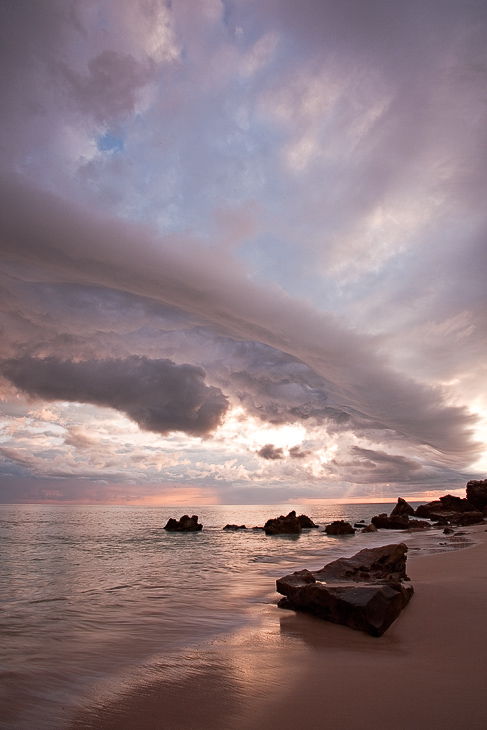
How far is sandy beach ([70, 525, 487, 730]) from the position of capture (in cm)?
418

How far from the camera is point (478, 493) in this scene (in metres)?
79.1

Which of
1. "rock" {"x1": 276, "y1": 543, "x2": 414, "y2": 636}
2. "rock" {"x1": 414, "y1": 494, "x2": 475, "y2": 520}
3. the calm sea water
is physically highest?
"rock" {"x1": 276, "y1": 543, "x2": 414, "y2": 636}

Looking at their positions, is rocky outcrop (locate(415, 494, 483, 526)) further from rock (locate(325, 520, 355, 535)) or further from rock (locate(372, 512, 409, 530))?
rock (locate(325, 520, 355, 535))

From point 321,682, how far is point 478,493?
9106cm

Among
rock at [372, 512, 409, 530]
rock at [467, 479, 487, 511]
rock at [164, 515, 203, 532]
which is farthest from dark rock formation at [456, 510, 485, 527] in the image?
rock at [164, 515, 203, 532]

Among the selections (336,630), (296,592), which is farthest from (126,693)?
(296,592)

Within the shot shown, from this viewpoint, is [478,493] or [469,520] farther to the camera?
[478,493]

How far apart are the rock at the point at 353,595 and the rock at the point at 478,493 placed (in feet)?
268

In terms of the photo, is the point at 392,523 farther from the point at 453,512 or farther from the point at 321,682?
the point at 321,682

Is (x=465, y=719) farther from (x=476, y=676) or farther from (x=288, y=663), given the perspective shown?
(x=288, y=663)

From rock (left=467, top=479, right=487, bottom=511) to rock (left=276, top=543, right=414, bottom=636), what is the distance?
81538 millimetres

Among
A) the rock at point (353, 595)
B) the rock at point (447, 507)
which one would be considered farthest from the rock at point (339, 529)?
the rock at point (353, 595)


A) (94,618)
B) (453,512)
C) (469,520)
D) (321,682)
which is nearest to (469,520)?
(469,520)

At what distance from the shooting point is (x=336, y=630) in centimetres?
751
